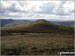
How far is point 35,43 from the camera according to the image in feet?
10.1

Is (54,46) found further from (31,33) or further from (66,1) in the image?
(66,1)

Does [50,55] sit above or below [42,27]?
below

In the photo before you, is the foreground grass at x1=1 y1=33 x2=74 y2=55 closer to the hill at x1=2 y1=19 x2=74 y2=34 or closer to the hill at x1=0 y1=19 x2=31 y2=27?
the hill at x1=2 y1=19 x2=74 y2=34

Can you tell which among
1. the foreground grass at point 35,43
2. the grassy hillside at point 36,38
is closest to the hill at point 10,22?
the grassy hillside at point 36,38

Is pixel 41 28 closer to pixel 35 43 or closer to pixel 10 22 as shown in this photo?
pixel 35 43

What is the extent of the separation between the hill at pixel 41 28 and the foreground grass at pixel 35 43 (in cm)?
10

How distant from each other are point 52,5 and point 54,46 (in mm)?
987

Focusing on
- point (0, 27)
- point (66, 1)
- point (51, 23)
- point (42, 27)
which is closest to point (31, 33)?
point (42, 27)

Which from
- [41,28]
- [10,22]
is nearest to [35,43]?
[41,28]

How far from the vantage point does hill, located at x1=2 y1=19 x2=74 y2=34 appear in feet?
9.99

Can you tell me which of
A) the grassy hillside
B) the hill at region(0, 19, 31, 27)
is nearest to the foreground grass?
the grassy hillside

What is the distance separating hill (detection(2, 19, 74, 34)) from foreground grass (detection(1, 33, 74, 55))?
10 centimetres

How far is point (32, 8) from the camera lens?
311 centimetres

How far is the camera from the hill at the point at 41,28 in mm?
3044
